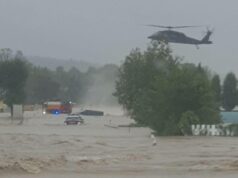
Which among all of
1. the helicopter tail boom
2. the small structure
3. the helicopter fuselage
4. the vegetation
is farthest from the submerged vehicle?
the vegetation

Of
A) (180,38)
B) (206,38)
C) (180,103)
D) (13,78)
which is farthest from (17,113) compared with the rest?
(180,103)

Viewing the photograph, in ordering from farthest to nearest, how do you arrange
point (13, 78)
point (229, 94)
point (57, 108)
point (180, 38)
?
point (57, 108)
point (13, 78)
point (229, 94)
point (180, 38)

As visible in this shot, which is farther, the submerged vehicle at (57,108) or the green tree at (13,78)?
the submerged vehicle at (57,108)

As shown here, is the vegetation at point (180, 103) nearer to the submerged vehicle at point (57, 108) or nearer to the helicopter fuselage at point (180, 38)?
the helicopter fuselage at point (180, 38)

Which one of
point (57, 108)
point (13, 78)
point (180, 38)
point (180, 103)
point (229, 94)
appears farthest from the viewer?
point (57, 108)

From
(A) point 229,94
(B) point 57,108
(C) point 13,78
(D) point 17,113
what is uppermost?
(C) point 13,78

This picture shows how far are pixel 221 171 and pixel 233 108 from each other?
371 feet

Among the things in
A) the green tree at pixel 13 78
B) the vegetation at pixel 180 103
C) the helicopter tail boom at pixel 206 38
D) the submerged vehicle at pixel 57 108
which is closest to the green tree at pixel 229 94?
the helicopter tail boom at pixel 206 38

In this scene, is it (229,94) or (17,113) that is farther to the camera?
(229,94)

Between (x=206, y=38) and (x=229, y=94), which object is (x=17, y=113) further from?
(x=229, y=94)

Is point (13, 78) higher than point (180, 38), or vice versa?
point (180, 38)

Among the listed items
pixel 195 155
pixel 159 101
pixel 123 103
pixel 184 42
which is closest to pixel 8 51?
pixel 184 42

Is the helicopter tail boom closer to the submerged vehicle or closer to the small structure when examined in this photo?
the small structure

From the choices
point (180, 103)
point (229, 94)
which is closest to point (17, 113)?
point (229, 94)
